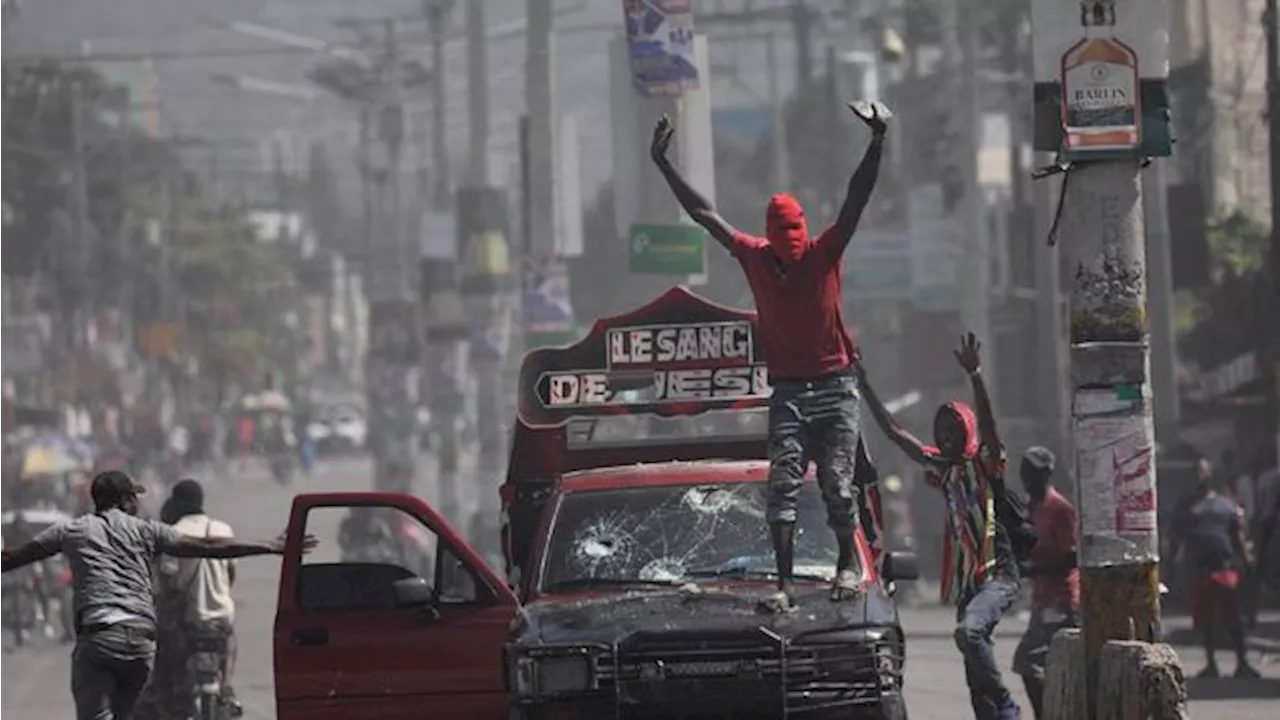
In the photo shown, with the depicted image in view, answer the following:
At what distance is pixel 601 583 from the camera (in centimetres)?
1355

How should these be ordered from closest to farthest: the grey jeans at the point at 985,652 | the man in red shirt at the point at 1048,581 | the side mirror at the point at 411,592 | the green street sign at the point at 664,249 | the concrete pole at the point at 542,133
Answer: the side mirror at the point at 411,592 → the grey jeans at the point at 985,652 → the man in red shirt at the point at 1048,581 → the green street sign at the point at 664,249 → the concrete pole at the point at 542,133

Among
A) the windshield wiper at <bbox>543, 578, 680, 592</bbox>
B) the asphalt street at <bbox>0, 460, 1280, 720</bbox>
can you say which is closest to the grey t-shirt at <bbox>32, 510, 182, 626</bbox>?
the windshield wiper at <bbox>543, 578, 680, 592</bbox>

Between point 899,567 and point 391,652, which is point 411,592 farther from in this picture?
point 899,567

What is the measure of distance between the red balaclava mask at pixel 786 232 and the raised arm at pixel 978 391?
60.9 inches

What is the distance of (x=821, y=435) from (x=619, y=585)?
105cm

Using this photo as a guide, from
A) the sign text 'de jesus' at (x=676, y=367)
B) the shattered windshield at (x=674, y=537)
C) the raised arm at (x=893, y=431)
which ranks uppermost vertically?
the sign text 'de jesus' at (x=676, y=367)

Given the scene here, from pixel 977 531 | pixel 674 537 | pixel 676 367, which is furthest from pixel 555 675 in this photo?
pixel 676 367

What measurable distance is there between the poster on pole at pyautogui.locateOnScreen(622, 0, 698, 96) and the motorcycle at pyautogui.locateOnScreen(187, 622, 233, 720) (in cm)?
1138

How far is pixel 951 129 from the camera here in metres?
64.1

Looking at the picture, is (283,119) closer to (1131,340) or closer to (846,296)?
(846,296)

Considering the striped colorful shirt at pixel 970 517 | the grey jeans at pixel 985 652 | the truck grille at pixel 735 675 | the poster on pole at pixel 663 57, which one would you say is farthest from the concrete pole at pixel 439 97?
the truck grille at pixel 735 675

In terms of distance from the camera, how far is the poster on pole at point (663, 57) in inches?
1144

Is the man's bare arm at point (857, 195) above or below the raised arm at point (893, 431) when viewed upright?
above

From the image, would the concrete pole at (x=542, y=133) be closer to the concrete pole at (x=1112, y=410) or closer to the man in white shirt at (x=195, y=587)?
the man in white shirt at (x=195, y=587)
